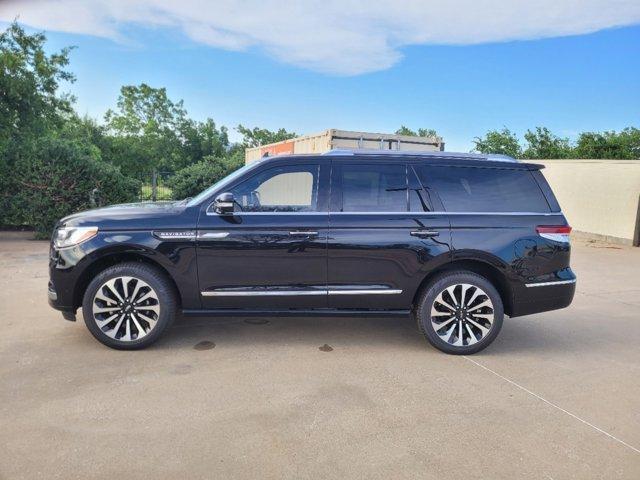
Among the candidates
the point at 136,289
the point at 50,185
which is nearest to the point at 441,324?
the point at 136,289

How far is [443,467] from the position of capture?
280 cm

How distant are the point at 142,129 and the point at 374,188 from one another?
4065cm

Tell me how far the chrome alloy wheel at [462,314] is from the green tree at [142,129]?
39.1m

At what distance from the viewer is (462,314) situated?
4555 millimetres

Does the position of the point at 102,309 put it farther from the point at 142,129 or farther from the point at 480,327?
Answer: the point at 142,129

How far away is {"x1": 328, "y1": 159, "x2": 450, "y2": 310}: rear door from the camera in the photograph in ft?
14.7

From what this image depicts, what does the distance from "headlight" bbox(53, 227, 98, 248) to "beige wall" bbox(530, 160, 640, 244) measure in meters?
11.0

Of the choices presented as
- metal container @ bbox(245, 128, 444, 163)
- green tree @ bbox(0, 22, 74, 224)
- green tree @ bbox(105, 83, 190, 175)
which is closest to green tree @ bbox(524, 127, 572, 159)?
metal container @ bbox(245, 128, 444, 163)

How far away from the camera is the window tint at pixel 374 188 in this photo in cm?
455

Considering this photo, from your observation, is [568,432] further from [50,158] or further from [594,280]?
[50,158]

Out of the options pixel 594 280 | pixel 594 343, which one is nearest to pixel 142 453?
pixel 594 343

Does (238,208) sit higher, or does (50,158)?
(50,158)

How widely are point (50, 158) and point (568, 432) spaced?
11.5 meters

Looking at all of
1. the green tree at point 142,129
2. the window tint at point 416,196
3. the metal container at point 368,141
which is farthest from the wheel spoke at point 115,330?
the green tree at point 142,129
